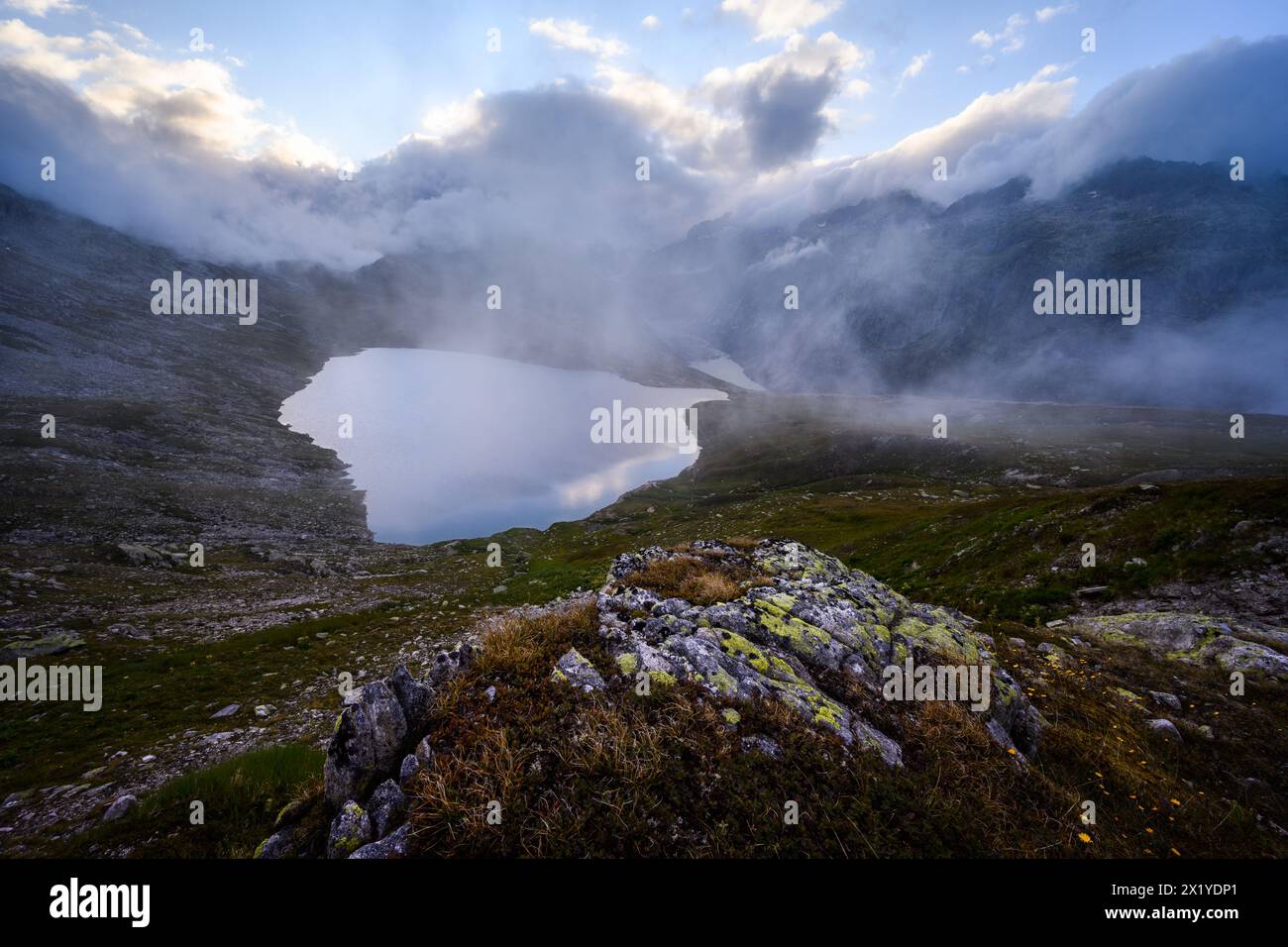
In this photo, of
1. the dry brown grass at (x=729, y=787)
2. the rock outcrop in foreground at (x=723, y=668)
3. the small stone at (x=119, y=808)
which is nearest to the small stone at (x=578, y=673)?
the rock outcrop in foreground at (x=723, y=668)

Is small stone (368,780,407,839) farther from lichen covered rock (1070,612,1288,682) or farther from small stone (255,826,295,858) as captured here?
lichen covered rock (1070,612,1288,682)

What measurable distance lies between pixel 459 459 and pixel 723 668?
145 metres

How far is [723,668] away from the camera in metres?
7.31

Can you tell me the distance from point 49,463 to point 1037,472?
17158 centimetres

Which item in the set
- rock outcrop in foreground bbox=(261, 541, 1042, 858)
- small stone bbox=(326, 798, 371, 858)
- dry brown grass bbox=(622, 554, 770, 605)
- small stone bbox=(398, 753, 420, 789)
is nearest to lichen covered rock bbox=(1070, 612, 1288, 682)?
rock outcrop in foreground bbox=(261, 541, 1042, 858)

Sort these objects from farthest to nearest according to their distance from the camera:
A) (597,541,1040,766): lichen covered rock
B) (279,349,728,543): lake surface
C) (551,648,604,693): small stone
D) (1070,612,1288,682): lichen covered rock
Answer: (279,349,728,543): lake surface < (1070,612,1288,682): lichen covered rock < (597,541,1040,766): lichen covered rock < (551,648,604,693): small stone

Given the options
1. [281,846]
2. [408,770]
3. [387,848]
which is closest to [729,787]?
[387,848]

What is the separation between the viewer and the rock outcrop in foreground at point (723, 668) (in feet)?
17.7

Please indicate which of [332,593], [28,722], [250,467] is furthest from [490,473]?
[28,722]

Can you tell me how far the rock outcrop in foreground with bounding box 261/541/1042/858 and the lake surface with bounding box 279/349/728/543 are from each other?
87471 millimetres

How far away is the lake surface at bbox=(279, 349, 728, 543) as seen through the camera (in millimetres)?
102562

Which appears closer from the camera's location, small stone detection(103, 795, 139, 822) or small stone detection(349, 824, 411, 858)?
small stone detection(349, 824, 411, 858)

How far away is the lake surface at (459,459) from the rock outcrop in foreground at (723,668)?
87.5 metres

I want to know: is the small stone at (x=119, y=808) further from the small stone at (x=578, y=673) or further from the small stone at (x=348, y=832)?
the small stone at (x=578, y=673)
